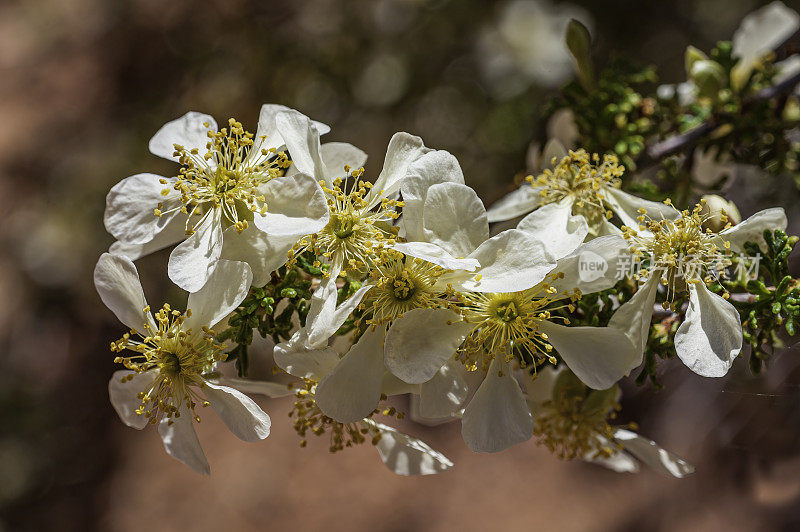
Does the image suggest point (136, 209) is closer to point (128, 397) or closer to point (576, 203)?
point (128, 397)

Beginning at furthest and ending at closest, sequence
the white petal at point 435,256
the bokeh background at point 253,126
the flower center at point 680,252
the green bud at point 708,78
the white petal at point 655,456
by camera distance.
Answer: the bokeh background at point 253,126, the green bud at point 708,78, the white petal at point 655,456, the flower center at point 680,252, the white petal at point 435,256

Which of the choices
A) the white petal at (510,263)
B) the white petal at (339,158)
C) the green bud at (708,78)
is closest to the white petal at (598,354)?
the white petal at (510,263)

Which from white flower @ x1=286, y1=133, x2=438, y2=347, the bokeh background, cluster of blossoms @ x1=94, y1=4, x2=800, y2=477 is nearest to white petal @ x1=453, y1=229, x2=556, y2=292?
cluster of blossoms @ x1=94, y1=4, x2=800, y2=477

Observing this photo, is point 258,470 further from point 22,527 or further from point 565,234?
point 565,234

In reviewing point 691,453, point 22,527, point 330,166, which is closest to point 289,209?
point 330,166

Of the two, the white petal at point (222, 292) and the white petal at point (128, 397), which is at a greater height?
the white petal at point (222, 292)

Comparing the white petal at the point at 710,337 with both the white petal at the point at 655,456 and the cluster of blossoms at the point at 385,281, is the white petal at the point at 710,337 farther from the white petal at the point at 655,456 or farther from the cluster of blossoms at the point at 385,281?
the white petal at the point at 655,456
